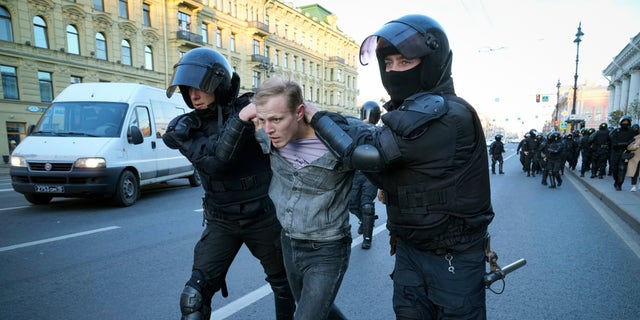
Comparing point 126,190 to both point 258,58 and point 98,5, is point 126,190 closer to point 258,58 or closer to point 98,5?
point 98,5

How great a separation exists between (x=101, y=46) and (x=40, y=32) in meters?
3.67

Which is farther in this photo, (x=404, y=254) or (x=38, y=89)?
(x=38, y=89)

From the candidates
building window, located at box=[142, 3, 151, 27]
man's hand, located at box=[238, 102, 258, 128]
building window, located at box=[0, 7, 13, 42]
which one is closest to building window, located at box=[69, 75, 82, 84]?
building window, located at box=[0, 7, 13, 42]

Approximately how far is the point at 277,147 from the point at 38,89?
25.8 m

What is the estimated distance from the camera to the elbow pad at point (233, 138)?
200 centimetres

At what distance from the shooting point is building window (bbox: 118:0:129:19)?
26.3 m

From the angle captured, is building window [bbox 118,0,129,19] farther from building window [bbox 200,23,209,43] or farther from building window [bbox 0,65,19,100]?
building window [bbox 0,65,19,100]

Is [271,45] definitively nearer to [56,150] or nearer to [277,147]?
[56,150]

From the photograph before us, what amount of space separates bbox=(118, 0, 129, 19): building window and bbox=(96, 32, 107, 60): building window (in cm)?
245

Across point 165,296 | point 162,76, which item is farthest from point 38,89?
point 165,296

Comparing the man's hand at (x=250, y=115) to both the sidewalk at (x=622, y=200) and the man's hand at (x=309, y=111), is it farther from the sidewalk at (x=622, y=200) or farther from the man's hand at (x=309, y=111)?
the sidewalk at (x=622, y=200)

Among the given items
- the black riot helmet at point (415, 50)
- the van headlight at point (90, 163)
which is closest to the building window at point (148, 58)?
the van headlight at point (90, 163)

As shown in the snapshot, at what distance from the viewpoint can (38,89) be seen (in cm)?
2161

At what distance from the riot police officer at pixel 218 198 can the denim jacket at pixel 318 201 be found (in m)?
0.39
